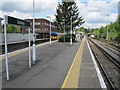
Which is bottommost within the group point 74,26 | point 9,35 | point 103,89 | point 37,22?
point 103,89

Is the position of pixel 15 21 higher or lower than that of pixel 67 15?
lower

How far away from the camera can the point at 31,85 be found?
18.6ft

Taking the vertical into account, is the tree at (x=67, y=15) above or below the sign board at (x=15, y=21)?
above

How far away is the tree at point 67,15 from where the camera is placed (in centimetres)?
3881

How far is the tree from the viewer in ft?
127

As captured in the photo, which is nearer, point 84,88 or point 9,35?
point 84,88

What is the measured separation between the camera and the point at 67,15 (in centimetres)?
3888

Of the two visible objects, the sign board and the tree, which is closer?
the sign board

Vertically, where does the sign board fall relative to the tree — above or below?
below

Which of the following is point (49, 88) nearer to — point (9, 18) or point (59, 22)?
point (9, 18)

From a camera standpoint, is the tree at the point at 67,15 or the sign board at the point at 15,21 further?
the tree at the point at 67,15

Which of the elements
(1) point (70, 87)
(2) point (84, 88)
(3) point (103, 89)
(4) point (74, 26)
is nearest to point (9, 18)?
(1) point (70, 87)

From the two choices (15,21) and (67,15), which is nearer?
(15,21)

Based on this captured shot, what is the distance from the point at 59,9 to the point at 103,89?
36455 mm
